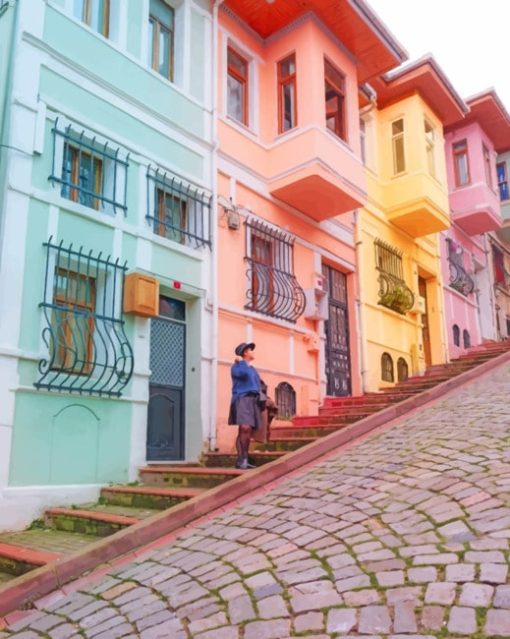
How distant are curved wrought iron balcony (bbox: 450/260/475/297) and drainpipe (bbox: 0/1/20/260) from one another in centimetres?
1374

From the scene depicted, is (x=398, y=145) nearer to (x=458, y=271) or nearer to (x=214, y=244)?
(x=458, y=271)

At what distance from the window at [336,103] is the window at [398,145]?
3.44 m

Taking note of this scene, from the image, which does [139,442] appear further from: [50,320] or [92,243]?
[92,243]

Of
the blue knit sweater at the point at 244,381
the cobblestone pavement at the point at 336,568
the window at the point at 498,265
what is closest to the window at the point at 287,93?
the blue knit sweater at the point at 244,381

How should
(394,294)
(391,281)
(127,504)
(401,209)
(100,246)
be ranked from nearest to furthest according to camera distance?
(127,504) < (100,246) < (394,294) < (391,281) < (401,209)

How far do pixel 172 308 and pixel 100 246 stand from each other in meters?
1.74

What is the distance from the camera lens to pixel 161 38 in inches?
408

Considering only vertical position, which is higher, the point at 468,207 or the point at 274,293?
the point at 468,207

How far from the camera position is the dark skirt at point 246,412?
7273mm

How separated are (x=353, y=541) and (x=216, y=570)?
103 centimetres

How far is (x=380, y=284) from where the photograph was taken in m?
14.4

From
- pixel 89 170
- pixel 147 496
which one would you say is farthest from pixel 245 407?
pixel 89 170

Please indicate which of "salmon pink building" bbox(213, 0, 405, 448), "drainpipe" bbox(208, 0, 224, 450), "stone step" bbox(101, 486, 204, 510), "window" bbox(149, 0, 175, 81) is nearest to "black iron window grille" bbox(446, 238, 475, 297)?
"salmon pink building" bbox(213, 0, 405, 448)

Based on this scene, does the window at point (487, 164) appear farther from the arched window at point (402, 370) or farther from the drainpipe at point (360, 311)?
the arched window at point (402, 370)
